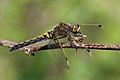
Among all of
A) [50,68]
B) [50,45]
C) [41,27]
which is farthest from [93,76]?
[50,45]

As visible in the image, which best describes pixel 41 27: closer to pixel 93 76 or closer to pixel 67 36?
pixel 93 76

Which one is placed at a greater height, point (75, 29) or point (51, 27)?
point (75, 29)

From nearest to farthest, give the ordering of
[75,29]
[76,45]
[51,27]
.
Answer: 1. [76,45]
2. [75,29]
3. [51,27]

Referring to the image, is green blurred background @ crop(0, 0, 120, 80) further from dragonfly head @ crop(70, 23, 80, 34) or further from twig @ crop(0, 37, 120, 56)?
twig @ crop(0, 37, 120, 56)

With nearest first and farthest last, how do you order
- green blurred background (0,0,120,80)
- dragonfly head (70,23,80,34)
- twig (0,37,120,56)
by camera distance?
twig (0,37,120,56) < dragonfly head (70,23,80,34) < green blurred background (0,0,120,80)

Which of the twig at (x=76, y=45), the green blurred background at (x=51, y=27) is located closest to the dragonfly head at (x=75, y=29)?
the twig at (x=76, y=45)

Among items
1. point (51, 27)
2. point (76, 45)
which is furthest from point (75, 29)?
point (51, 27)

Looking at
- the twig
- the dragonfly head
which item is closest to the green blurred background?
the dragonfly head

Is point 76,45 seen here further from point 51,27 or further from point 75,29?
point 51,27

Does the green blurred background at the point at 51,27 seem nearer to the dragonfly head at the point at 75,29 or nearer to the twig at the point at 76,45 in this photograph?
the dragonfly head at the point at 75,29
